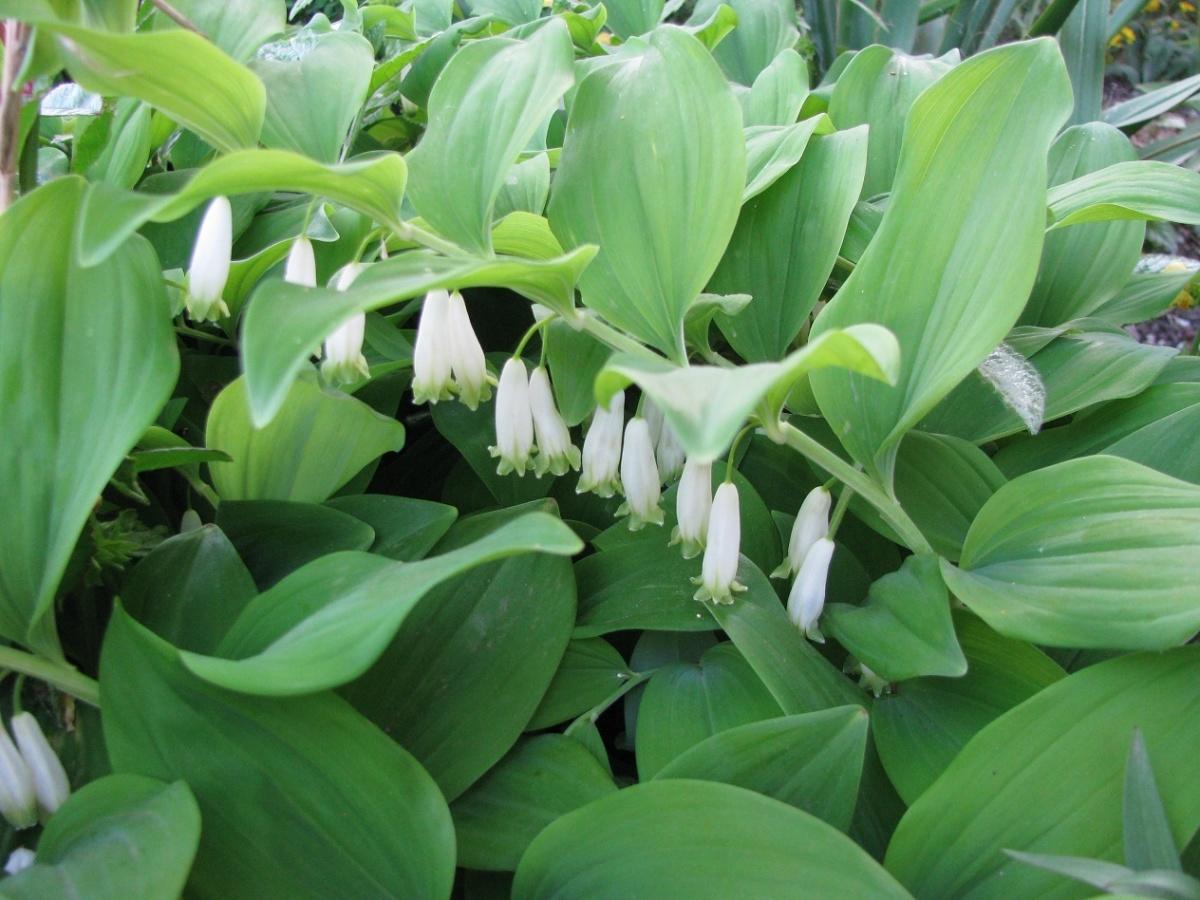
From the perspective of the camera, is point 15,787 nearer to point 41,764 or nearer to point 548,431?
point 41,764

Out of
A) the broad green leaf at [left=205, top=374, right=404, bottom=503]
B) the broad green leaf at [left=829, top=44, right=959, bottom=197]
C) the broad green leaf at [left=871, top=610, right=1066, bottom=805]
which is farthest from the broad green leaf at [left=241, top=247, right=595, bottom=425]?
the broad green leaf at [left=829, top=44, right=959, bottom=197]

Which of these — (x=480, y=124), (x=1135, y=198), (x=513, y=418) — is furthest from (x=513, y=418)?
(x=1135, y=198)

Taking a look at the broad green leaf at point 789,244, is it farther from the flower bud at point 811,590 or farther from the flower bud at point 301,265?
the flower bud at point 301,265

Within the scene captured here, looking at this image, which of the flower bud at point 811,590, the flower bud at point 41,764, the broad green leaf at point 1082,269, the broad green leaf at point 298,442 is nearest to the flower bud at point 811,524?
the flower bud at point 811,590

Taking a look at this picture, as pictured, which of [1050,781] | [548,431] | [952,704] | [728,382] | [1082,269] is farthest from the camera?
[1082,269]

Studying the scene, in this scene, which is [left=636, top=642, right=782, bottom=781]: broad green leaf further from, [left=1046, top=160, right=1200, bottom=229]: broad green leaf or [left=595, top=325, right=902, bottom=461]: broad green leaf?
[left=1046, top=160, right=1200, bottom=229]: broad green leaf

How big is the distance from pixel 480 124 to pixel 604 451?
0.90 ft

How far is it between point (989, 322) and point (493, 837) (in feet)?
1.63

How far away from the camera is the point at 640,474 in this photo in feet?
2.31

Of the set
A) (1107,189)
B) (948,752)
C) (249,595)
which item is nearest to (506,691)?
(249,595)

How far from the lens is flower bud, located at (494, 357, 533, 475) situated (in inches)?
28.5

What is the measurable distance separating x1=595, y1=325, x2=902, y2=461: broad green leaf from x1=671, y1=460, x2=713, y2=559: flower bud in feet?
0.60

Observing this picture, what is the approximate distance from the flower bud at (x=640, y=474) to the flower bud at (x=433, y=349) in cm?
16

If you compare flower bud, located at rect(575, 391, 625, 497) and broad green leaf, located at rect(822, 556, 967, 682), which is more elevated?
flower bud, located at rect(575, 391, 625, 497)
